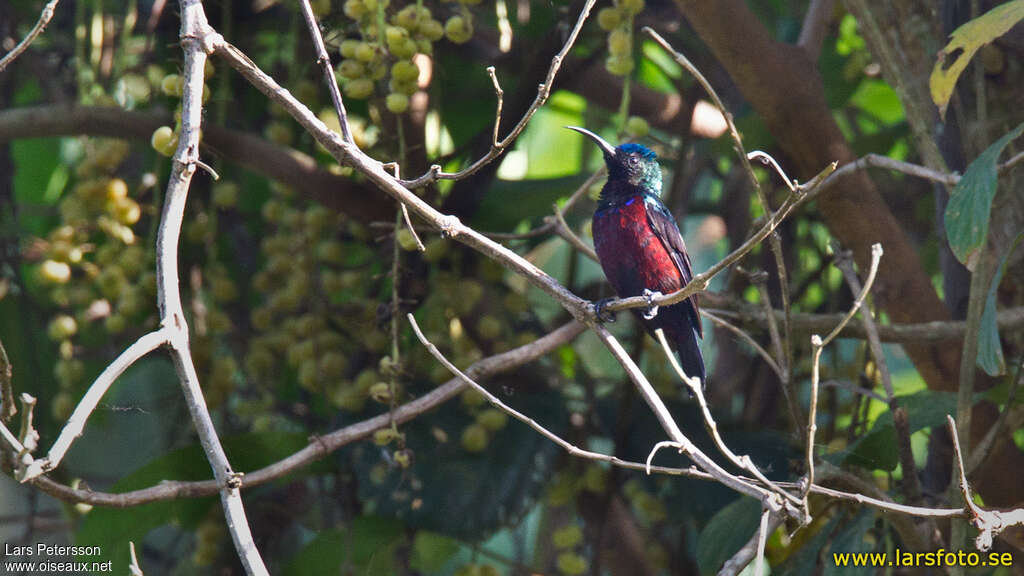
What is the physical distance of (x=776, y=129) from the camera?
223cm

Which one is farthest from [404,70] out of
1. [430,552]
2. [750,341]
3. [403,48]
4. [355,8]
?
[430,552]

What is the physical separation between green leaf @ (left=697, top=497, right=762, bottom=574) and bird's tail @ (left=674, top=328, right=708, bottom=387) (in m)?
0.38

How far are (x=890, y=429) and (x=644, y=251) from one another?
71 cm

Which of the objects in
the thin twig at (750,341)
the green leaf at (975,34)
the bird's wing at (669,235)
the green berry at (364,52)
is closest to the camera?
the green leaf at (975,34)

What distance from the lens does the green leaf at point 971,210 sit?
152cm

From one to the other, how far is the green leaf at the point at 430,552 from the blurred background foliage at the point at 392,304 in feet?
0.06

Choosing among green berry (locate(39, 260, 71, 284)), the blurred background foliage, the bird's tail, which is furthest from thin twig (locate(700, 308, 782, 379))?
green berry (locate(39, 260, 71, 284))

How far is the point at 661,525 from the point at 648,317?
930 mm

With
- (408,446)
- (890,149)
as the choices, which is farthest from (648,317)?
(890,149)

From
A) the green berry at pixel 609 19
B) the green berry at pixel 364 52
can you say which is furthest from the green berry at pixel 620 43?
the green berry at pixel 364 52

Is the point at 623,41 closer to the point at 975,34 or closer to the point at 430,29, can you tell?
the point at 430,29

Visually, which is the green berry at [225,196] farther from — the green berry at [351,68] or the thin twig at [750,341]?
the thin twig at [750,341]

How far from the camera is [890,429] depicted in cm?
191

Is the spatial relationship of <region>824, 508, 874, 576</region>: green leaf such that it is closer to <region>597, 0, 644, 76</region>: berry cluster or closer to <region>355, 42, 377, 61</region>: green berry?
<region>597, 0, 644, 76</region>: berry cluster
